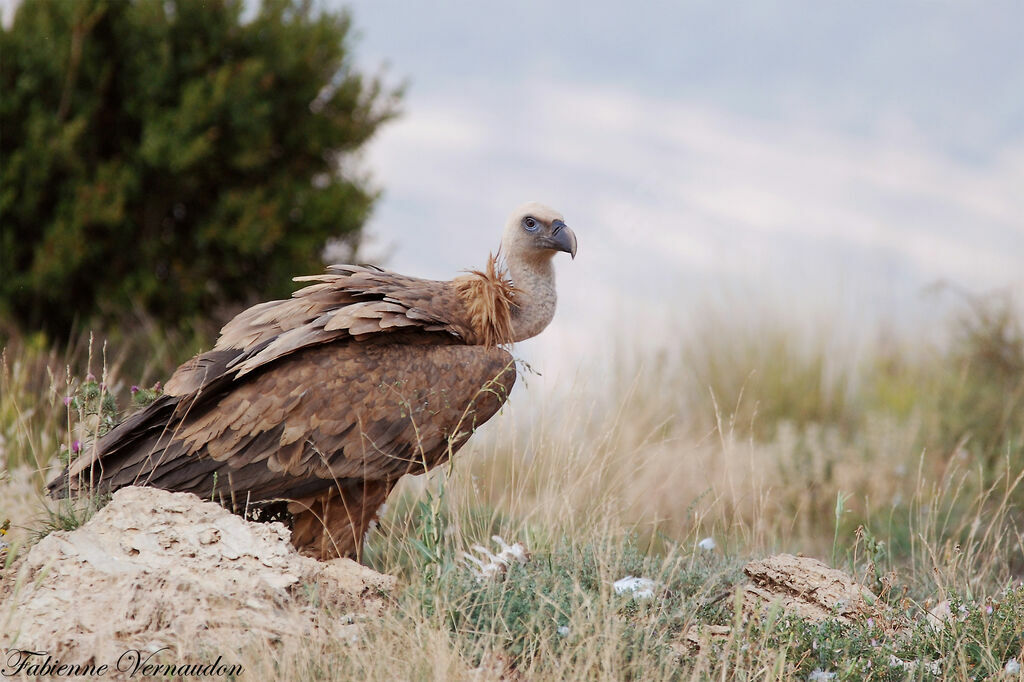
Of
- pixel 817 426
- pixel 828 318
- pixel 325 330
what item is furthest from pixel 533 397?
pixel 828 318

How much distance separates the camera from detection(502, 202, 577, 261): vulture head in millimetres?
6395

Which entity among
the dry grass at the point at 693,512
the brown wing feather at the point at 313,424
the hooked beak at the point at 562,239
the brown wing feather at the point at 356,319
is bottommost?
the dry grass at the point at 693,512

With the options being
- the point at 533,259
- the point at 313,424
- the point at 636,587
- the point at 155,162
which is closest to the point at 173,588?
the point at 313,424

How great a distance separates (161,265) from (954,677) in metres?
11.2

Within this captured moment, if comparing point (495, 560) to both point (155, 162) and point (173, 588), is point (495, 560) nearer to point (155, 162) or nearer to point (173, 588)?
point (173, 588)

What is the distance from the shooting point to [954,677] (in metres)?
5.04

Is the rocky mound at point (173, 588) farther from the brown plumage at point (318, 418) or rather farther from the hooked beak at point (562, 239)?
the hooked beak at point (562, 239)

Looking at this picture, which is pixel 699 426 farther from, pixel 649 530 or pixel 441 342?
pixel 441 342

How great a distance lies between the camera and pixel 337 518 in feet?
18.7

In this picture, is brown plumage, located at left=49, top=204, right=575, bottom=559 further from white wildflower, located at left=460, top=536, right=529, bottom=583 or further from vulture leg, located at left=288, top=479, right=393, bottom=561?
white wildflower, located at left=460, top=536, right=529, bottom=583

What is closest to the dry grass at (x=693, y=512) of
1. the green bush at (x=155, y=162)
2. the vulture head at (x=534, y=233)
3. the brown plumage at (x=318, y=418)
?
the brown plumage at (x=318, y=418)
